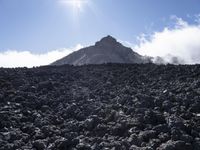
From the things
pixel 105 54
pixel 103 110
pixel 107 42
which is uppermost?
pixel 107 42

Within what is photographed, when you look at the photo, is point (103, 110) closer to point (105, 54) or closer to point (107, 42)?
point (105, 54)

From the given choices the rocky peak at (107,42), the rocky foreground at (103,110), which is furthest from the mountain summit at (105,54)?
the rocky foreground at (103,110)

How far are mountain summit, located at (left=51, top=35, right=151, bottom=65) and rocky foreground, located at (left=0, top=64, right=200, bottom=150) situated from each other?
77.0 meters

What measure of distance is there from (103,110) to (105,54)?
8839 cm

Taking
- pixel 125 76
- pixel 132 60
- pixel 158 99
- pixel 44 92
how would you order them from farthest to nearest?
1. pixel 132 60
2. pixel 125 76
3. pixel 44 92
4. pixel 158 99

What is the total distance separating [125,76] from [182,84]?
5043mm

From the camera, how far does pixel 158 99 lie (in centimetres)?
1538

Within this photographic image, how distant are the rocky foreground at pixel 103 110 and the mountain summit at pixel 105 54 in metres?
77.0

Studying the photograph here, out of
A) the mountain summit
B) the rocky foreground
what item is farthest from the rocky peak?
the rocky foreground

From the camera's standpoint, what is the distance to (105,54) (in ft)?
340

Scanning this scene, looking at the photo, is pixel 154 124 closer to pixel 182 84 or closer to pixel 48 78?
pixel 182 84

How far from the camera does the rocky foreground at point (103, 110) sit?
1218 cm

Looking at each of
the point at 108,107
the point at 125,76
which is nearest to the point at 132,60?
the point at 125,76

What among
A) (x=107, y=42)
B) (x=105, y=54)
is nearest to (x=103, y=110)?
(x=105, y=54)
